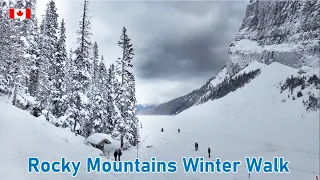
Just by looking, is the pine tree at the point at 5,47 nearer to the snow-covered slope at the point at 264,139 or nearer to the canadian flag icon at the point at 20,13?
the canadian flag icon at the point at 20,13

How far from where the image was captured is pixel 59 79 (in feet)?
117

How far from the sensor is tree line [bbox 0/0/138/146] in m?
29.0

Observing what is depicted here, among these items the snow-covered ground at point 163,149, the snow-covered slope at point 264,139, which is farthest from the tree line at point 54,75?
the snow-covered slope at point 264,139

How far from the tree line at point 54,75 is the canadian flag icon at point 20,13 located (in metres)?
0.55

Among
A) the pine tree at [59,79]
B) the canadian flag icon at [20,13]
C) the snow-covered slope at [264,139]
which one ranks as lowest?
the snow-covered slope at [264,139]

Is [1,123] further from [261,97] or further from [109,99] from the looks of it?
[261,97]

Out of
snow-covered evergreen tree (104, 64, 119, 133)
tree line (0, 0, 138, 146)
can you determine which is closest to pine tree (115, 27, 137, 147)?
tree line (0, 0, 138, 146)

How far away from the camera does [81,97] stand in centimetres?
2977

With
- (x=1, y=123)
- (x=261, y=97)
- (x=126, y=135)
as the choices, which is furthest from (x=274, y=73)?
(x=1, y=123)

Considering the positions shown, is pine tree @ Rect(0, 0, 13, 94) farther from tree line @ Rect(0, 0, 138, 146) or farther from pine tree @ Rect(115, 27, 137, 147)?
pine tree @ Rect(115, 27, 137, 147)

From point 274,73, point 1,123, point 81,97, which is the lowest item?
point 1,123

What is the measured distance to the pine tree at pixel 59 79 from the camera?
34.5 m

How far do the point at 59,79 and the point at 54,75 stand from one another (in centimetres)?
98

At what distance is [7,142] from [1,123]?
3.23 metres
